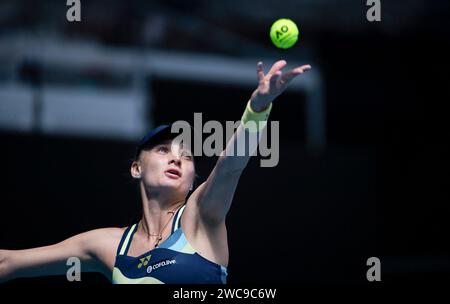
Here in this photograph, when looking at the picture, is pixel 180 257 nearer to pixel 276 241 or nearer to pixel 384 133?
pixel 276 241

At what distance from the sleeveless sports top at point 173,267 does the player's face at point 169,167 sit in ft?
0.81

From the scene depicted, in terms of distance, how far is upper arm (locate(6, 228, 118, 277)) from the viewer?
450 cm

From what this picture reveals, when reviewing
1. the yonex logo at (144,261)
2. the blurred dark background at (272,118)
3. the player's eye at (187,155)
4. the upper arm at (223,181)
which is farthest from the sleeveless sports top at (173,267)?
the blurred dark background at (272,118)

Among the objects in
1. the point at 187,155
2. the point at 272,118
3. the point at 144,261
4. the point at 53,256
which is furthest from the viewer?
the point at 272,118

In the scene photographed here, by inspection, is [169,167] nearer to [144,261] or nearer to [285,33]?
[144,261]

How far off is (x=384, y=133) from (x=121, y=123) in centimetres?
344

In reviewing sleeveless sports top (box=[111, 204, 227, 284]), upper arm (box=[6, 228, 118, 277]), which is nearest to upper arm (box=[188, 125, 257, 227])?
sleeveless sports top (box=[111, 204, 227, 284])

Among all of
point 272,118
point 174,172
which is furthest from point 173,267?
point 272,118

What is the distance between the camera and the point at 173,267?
151 inches

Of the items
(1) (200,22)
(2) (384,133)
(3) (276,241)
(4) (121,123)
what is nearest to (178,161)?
(3) (276,241)

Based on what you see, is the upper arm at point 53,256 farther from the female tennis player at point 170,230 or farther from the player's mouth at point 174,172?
the player's mouth at point 174,172

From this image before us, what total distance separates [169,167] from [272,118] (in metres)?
5.60

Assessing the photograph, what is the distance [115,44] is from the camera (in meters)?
9.49

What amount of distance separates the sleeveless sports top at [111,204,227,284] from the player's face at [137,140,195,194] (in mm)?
246
